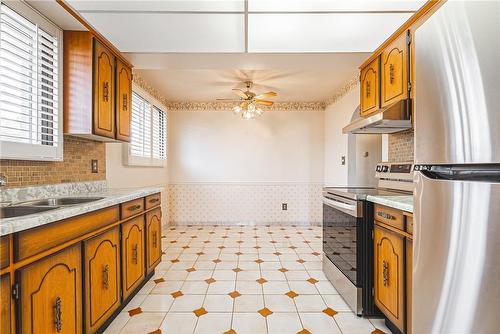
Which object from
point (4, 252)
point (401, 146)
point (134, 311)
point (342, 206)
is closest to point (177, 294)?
point (134, 311)

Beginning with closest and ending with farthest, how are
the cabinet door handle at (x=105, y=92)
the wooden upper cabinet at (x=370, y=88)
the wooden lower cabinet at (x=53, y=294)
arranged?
the wooden lower cabinet at (x=53, y=294) → the cabinet door handle at (x=105, y=92) → the wooden upper cabinet at (x=370, y=88)

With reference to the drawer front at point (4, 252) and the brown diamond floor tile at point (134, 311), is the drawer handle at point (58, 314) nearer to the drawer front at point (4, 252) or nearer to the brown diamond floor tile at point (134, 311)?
the drawer front at point (4, 252)

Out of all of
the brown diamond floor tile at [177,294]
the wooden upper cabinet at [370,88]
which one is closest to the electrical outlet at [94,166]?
the brown diamond floor tile at [177,294]

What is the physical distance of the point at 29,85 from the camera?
1.72m

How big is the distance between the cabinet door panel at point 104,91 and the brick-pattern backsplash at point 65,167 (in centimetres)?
33

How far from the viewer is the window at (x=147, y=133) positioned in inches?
138

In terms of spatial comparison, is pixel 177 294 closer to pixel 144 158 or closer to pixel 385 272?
pixel 385 272

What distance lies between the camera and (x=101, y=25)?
2.06 m

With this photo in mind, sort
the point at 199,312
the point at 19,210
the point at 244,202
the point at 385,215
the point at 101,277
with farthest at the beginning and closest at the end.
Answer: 1. the point at 244,202
2. the point at 199,312
3. the point at 385,215
4. the point at 101,277
5. the point at 19,210

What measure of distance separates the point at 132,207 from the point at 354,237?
189 cm

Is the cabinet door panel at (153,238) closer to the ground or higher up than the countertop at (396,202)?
closer to the ground

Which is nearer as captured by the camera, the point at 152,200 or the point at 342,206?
the point at 342,206

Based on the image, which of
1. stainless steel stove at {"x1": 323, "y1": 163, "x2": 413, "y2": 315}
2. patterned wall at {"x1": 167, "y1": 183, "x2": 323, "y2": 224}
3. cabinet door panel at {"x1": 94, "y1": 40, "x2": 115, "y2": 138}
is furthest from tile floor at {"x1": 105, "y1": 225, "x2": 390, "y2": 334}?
cabinet door panel at {"x1": 94, "y1": 40, "x2": 115, "y2": 138}

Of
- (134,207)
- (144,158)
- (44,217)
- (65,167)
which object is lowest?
(134,207)
